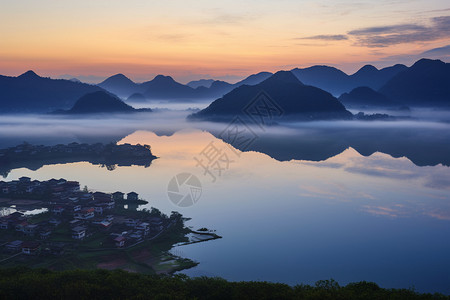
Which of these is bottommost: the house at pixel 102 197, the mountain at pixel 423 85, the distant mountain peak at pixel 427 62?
the house at pixel 102 197

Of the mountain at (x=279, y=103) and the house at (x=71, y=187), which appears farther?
the mountain at (x=279, y=103)

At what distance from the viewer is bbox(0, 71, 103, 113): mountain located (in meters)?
161

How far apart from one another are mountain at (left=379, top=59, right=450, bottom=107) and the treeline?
17274cm

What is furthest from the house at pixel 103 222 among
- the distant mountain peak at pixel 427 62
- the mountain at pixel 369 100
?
the distant mountain peak at pixel 427 62

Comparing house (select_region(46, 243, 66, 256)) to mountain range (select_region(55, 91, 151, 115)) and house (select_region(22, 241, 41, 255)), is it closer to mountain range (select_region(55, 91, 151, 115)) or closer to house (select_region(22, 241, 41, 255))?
house (select_region(22, 241, 41, 255))

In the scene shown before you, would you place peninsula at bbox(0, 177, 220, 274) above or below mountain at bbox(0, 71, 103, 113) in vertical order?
below

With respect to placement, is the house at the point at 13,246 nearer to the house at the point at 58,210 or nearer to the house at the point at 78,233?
the house at the point at 78,233

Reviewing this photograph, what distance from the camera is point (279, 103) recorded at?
109 meters

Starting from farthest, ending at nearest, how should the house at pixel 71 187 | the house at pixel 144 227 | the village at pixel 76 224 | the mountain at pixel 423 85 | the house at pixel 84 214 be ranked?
the mountain at pixel 423 85, the house at pixel 71 187, the house at pixel 84 214, the house at pixel 144 227, the village at pixel 76 224

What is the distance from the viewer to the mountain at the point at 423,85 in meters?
162

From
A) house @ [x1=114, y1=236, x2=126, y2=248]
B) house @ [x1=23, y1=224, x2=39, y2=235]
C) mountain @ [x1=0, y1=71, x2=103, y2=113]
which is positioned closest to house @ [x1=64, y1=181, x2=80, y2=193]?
house @ [x1=23, y1=224, x2=39, y2=235]

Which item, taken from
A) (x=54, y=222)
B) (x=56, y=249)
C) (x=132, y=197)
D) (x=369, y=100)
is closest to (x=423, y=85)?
(x=369, y=100)

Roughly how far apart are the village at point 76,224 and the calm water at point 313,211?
2.51 meters

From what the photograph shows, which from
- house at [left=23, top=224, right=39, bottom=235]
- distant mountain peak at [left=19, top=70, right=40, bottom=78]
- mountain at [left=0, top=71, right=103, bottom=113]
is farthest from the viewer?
distant mountain peak at [left=19, top=70, right=40, bottom=78]
